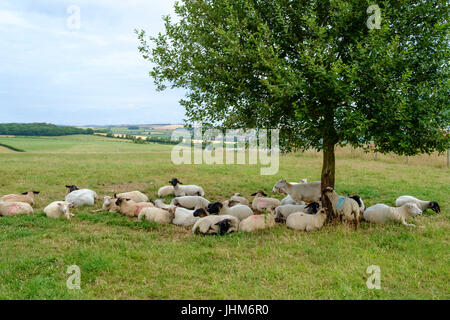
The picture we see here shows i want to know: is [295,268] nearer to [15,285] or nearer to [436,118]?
[15,285]

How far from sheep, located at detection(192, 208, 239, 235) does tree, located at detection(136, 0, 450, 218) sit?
305cm

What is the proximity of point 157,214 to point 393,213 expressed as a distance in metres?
6.97

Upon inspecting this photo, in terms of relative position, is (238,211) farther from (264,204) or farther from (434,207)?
(434,207)

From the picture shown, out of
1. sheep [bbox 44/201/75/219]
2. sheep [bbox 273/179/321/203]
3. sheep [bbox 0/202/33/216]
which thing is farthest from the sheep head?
sheep [bbox 0/202/33/216]

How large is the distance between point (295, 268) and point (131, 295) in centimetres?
311

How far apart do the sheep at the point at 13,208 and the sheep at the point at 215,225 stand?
5785 millimetres

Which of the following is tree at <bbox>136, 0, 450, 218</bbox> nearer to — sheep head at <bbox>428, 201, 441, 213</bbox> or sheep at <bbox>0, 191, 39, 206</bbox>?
sheep head at <bbox>428, 201, 441, 213</bbox>

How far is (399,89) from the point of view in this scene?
8.24 metres

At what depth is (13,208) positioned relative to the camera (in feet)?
35.2

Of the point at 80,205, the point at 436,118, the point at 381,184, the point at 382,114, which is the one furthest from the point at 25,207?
the point at 381,184

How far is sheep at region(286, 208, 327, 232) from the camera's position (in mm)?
9305

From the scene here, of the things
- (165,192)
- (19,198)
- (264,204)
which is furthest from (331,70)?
(19,198)

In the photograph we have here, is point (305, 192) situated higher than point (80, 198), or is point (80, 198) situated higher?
point (305, 192)

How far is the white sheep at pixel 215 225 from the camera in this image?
8953mm
